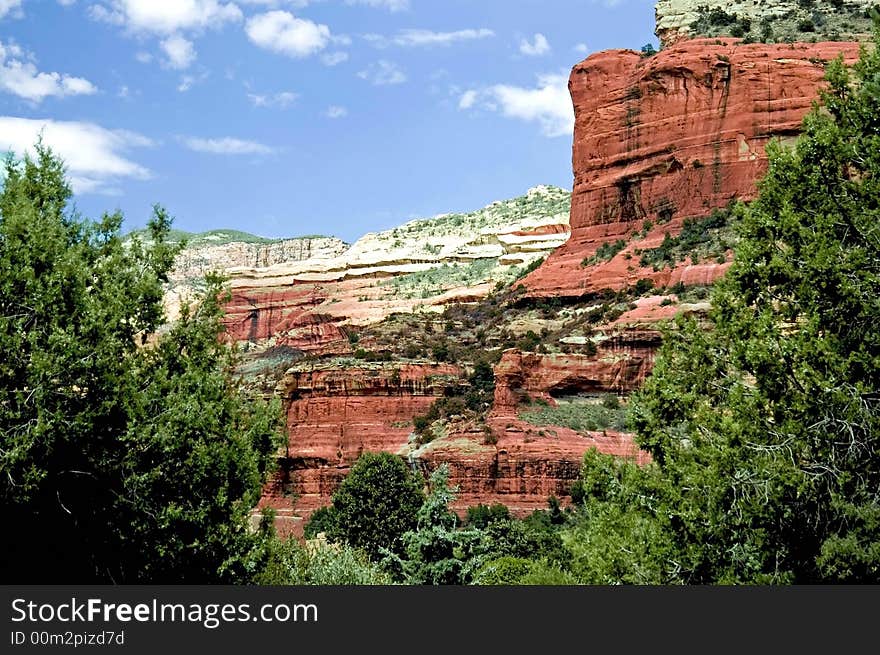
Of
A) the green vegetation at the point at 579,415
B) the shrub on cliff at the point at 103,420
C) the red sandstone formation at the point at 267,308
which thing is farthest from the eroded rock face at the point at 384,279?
the shrub on cliff at the point at 103,420

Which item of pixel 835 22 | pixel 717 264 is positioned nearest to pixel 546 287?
pixel 717 264

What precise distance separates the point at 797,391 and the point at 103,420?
9723 millimetres

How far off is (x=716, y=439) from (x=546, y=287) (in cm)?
7124

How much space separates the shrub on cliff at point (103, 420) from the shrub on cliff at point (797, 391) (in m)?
6.96

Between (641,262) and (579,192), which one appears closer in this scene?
(641,262)

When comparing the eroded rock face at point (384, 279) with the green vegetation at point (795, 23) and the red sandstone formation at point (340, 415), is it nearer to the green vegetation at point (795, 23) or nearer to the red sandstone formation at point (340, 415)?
the green vegetation at point (795, 23)

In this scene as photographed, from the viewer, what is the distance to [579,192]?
9425 cm

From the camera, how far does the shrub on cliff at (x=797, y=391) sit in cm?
1410

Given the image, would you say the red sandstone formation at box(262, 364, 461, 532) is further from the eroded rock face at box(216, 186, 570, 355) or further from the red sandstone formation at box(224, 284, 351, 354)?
the red sandstone formation at box(224, 284, 351, 354)

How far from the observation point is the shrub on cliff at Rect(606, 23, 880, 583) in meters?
14.1

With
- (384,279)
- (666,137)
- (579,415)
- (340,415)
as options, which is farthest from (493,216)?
(579,415)

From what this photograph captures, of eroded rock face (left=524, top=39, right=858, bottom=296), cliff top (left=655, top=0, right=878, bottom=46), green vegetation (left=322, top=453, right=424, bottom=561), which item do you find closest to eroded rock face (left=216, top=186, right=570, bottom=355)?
eroded rock face (left=524, top=39, right=858, bottom=296)

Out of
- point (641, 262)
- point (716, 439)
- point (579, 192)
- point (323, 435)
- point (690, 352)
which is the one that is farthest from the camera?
point (579, 192)

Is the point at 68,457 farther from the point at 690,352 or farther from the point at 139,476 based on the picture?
the point at 690,352
